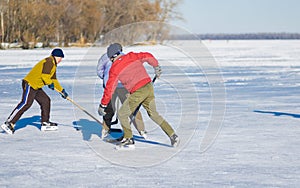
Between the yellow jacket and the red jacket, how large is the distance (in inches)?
60.5

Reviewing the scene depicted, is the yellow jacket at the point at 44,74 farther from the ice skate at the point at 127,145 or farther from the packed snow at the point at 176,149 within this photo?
the ice skate at the point at 127,145

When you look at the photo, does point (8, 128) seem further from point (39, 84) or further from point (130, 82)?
point (130, 82)

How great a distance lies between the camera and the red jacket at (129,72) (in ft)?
18.8

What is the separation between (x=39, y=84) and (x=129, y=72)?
1937 millimetres

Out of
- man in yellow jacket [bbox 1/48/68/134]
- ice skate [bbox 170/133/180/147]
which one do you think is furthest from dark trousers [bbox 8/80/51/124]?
ice skate [bbox 170/133/180/147]

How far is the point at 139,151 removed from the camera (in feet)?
20.1

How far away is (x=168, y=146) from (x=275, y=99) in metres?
5.39

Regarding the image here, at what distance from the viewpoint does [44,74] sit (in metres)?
7.20

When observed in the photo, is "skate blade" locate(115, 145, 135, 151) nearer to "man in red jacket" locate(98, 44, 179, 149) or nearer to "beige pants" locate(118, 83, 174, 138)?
"man in red jacket" locate(98, 44, 179, 149)

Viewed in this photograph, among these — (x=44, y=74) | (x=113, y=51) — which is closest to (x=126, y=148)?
(x=113, y=51)

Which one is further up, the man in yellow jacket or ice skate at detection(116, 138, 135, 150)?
the man in yellow jacket

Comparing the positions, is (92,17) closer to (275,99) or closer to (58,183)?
(275,99)

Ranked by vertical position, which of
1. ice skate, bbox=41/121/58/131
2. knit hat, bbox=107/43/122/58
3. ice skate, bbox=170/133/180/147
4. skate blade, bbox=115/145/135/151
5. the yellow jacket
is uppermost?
knit hat, bbox=107/43/122/58

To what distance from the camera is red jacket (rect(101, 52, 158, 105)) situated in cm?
573
